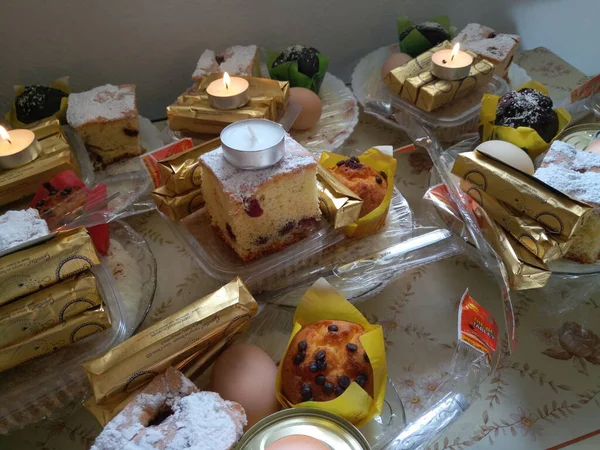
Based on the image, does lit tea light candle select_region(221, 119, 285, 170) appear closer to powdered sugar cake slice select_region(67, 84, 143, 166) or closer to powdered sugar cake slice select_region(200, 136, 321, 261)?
powdered sugar cake slice select_region(200, 136, 321, 261)

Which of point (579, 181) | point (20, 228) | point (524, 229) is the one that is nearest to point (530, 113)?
point (579, 181)

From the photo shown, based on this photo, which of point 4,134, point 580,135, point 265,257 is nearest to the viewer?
point 265,257

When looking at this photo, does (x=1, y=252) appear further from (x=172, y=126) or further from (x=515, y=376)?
(x=515, y=376)

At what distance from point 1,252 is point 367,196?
73 centimetres

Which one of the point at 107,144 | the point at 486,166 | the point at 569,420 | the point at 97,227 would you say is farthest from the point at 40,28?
the point at 569,420

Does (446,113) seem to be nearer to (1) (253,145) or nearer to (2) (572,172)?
(2) (572,172)

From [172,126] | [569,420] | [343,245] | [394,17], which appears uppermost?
[394,17]

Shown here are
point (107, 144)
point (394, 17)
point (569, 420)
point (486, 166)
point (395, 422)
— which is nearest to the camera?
point (395, 422)

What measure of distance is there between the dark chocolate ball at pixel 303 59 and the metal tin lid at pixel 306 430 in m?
1.05

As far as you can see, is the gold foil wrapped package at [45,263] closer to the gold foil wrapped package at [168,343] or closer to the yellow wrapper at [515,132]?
the gold foil wrapped package at [168,343]

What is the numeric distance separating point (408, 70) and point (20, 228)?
1093 millimetres

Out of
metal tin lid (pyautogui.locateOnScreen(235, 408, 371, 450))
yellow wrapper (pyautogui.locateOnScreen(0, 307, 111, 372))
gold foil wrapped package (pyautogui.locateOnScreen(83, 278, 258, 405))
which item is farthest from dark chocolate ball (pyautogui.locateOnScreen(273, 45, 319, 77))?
metal tin lid (pyautogui.locateOnScreen(235, 408, 371, 450))

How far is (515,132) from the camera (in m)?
1.20

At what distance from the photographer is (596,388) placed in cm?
95
